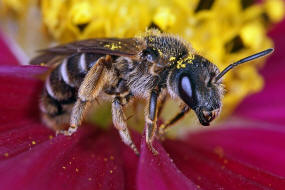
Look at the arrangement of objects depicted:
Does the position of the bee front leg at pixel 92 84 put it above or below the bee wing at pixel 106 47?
below

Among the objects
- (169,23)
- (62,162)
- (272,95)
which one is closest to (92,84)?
(62,162)

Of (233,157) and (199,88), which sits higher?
(199,88)

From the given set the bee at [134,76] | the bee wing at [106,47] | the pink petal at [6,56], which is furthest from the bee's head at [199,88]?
the pink petal at [6,56]

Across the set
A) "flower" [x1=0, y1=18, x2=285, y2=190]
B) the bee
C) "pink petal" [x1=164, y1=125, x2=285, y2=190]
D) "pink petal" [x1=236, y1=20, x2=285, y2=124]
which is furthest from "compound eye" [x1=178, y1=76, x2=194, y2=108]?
"pink petal" [x1=236, y1=20, x2=285, y2=124]

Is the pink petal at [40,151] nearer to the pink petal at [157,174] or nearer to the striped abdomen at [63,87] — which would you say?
the striped abdomen at [63,87]

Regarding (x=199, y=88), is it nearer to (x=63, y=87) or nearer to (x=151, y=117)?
(x=151, y=117)

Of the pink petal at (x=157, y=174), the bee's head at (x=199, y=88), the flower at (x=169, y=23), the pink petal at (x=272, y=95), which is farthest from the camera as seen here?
the pink petal at (x=272, y=95)

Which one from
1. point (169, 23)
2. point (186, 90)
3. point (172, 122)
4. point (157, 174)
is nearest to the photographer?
point (157, 174)

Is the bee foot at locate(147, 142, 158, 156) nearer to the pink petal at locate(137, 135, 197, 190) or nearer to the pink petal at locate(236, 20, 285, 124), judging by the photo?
the pink petal at locate(137, 135, 197, 190)
